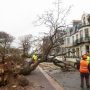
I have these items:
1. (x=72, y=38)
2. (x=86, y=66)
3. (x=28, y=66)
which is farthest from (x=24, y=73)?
(x=72, y=38)

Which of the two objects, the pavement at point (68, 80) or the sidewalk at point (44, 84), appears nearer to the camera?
the sidewalk at point (44, 84)

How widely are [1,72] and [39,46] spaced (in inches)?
518

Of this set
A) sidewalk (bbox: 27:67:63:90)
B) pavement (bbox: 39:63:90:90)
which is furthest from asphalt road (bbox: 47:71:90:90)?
sidewalk (bbox: 27:67:63:90)

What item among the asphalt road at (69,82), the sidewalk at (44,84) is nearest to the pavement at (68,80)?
the asphalt road at (69,82)

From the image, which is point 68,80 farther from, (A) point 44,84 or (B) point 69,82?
(A) point 44,84

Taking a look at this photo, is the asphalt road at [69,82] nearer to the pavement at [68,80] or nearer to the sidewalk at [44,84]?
the pavement at [68,80]

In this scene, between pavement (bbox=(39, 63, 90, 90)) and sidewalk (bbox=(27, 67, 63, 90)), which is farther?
pavement (bbox=(39, 63, 90, 90))

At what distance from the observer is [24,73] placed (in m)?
17.4

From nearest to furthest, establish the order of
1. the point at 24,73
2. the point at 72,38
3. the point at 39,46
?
the point at 24,73, the point at 39,46, the point at 72,38

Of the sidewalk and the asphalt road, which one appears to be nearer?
the sidewalk

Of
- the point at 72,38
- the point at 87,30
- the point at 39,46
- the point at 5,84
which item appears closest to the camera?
the point at 5,84

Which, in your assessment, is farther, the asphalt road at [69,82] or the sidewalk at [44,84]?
the asphalt road at [69,82]

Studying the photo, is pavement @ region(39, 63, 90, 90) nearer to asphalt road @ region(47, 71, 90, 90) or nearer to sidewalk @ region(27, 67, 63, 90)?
asphalt road @ region(47, 71, 90, 90)

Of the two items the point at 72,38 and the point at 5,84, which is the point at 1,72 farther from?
the point at 72,38
